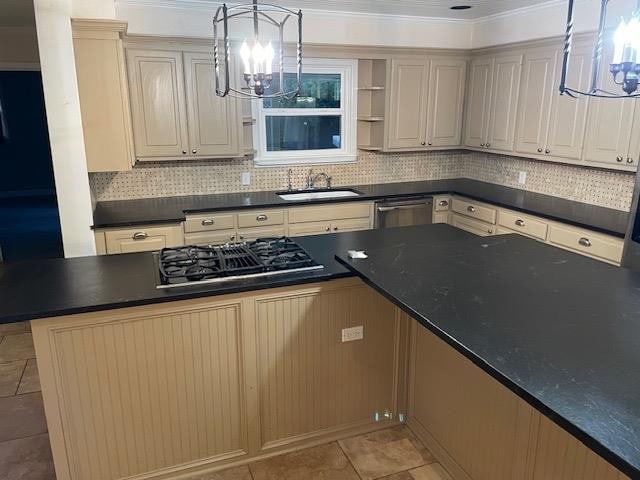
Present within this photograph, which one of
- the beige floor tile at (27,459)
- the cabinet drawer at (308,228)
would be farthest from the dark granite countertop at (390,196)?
the beige floor tile at (27,459)

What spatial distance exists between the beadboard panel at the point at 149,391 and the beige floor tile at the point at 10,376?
Answer: 132 cm

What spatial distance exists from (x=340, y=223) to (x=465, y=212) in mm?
1170

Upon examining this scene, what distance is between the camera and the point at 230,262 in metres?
2.38

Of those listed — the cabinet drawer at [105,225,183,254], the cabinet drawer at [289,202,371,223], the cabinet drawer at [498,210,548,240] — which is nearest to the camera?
the cabinet drawer at [105,225,183,254]

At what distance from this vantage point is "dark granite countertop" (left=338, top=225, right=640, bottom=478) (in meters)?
1.15

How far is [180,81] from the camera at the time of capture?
3.87 meters

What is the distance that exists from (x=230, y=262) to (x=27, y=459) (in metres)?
1.43

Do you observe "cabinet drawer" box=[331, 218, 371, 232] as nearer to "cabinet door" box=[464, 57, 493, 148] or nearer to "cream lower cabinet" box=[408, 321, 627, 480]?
"cabinet door" box=[464, 57, 493, 148]

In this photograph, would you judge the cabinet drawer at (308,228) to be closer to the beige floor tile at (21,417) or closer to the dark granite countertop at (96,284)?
the dark granite countertop at (96,284)

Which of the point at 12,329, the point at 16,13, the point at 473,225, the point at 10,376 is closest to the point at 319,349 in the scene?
the point at 10,376

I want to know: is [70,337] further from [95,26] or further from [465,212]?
[465,212]

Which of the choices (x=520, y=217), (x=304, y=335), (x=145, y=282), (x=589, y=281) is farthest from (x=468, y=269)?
(x=520, y=217)

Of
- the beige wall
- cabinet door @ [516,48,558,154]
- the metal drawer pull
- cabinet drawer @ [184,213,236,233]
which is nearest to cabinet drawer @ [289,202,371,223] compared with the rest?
cabinet drawer @ [184,213,236,233]

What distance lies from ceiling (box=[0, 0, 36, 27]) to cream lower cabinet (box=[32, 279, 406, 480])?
3.67 metres
